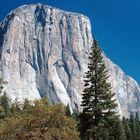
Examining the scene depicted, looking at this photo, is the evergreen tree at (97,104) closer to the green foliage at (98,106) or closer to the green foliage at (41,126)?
the green foliage at (98,106)

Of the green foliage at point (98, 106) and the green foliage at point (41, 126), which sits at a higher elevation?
the green foliage at point (98, 106)

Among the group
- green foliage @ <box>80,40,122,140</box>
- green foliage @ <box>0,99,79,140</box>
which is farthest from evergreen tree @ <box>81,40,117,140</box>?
green foliage @ <box>0,99,79,140</box>

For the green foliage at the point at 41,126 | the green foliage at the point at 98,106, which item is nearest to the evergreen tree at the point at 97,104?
the green foliage at the point at 98,106

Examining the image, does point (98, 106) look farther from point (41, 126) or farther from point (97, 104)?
point (41, 126)

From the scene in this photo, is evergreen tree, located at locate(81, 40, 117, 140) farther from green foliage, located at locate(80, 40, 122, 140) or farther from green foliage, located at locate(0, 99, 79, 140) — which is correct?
green foliage, located at locate(0, 99, 79, 140)

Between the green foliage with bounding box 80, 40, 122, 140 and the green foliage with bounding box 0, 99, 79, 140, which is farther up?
the green foliage with bounding box 80, 40, 122, 140

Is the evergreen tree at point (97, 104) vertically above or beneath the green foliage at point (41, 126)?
above

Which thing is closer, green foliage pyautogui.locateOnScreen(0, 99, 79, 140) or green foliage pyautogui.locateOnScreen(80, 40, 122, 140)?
green foliage pyautogui.locateOnScreen(0, 99, 79, 140)

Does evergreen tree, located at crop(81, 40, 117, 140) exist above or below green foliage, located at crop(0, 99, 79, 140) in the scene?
above

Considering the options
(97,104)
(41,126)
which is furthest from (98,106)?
(41,126)

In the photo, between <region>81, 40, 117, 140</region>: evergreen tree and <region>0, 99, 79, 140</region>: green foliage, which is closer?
<region>0, 99, 79, 140</region>: green foliage

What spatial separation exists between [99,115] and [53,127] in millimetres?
11969

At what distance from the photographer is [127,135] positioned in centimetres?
12288

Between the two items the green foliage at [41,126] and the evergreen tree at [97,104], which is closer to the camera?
the green foliage at [41,126]
